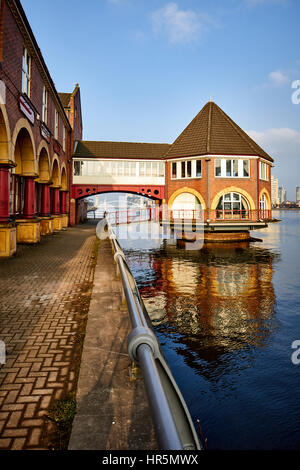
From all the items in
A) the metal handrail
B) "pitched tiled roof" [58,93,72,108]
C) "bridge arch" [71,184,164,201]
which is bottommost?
the metal handrail

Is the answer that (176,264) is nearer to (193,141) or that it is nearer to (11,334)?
(11,334)

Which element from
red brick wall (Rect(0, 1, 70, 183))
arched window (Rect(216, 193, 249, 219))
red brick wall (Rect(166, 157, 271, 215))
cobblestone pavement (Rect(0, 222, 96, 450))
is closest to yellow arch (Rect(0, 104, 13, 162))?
red brick wall (Rect(0, 1, 70, 183))

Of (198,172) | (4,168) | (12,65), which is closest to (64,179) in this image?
(198,172)

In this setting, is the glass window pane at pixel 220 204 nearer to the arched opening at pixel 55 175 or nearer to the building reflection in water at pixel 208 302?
the building reflection in water at pixel 208 302

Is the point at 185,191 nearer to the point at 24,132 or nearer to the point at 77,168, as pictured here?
the point at 77,168

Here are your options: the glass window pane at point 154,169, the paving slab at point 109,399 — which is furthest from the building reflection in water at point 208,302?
the glass window pane at point 154,169

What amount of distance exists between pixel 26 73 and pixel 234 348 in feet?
51.0

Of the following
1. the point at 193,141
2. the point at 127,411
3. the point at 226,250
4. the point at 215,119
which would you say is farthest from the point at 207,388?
the point at 215,119

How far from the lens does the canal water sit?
400cm

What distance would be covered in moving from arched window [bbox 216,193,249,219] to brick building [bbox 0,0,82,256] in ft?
45.3

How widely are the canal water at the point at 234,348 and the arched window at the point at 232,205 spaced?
39.5 ft

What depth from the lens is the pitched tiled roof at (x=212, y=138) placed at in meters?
25.6

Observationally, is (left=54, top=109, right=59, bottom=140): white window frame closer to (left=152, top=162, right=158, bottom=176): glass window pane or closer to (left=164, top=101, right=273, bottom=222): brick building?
(left=164, top=101, right=273, bottom=222): brick building

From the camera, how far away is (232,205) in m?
25.7
